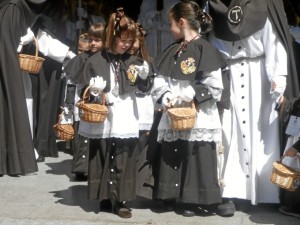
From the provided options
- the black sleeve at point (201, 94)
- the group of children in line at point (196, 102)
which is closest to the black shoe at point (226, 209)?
the group of children in line at point (196, 102)

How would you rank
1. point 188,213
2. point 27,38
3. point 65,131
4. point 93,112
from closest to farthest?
point 93,112, point 188,213, point 65,131, point 27,38

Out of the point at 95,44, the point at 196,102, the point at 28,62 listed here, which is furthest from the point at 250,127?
the point at 28,62

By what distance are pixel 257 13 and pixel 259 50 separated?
0.28 meters

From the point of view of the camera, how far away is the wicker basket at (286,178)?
16.9ft

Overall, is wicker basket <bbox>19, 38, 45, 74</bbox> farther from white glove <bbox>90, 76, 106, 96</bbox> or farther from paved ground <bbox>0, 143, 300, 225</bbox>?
white glove <bbox>90, 76, 106, 96</bbox>

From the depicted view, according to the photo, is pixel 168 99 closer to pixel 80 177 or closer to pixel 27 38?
pixel 80 177

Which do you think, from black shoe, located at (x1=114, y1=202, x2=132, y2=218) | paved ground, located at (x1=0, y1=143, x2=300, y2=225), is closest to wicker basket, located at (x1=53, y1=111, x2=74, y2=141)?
paved ground, located at (x1=0, y1=143, x2=300, y2=225)

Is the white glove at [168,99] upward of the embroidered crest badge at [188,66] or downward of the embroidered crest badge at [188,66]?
downward

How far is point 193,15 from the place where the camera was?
5.58 m

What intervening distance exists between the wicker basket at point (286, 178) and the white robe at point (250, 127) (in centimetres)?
52

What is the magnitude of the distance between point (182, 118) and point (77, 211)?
4.09 ft

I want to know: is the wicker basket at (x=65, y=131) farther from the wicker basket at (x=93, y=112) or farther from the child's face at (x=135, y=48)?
the wicker basket at (x=93, y=112)

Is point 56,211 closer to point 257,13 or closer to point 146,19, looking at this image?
point 257,13

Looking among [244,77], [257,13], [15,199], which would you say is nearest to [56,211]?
[15,199]
